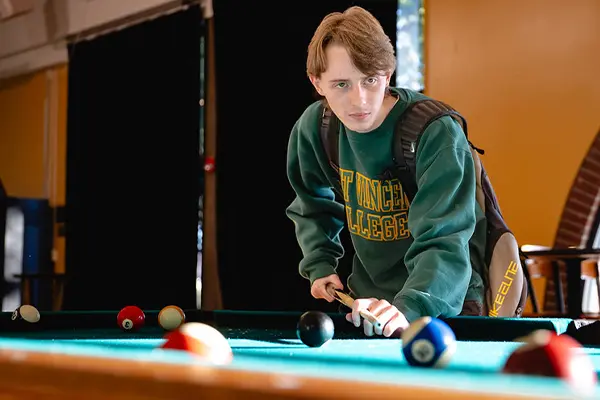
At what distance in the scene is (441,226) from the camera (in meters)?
1.96

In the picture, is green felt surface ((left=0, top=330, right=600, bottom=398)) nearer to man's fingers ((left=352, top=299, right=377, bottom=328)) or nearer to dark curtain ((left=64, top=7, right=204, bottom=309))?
man's fingers ((left=352, top=299, right=377, bottom=328))

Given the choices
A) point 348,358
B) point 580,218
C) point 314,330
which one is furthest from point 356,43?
point 580,218

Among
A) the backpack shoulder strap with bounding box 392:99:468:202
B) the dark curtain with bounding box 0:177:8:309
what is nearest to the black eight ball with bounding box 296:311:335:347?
the backpack shoulder strap with bounding box 392:99:468:202

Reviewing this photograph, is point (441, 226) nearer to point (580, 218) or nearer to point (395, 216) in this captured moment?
point (395, 216)

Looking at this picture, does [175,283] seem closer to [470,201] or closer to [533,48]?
[533,48]

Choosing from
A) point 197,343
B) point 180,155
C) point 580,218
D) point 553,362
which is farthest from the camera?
point 180,155

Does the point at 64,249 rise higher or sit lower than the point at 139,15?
lower

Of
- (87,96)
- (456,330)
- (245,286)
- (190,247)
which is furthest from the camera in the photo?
(87,96)

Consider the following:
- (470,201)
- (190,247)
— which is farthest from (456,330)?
(190,247)

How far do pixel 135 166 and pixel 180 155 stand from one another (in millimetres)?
562

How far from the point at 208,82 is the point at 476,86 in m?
2.26

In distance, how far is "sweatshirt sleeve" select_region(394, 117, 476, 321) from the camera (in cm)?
191

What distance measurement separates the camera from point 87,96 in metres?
7.45

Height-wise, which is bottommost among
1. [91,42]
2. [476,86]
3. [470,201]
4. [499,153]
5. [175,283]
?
[175,283]
